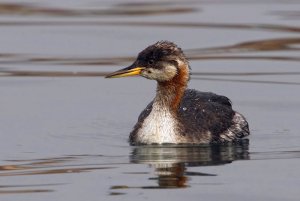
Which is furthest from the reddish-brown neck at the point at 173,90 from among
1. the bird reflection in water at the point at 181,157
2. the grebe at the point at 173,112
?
the bird reflection in water at the point at 181,157

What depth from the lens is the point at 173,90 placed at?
55.0 feet

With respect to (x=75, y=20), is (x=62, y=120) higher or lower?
lower

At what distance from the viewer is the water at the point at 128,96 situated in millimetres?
13781

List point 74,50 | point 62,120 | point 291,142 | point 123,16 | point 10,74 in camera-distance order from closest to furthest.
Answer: point 291,142
point 62,120
point 10,74
point 74,50
point 123,16

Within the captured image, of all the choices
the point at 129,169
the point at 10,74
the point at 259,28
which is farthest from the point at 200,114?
the point at 259,28

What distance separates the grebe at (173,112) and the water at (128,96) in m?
0.30

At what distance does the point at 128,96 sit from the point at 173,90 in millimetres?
3412

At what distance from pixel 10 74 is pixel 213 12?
7.50 meters

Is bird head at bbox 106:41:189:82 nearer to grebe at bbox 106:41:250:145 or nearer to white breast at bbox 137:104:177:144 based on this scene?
grebe at bbox 106:41:250:145

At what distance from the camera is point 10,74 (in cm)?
2209

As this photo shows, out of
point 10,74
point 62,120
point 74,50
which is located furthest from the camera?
point 74,50

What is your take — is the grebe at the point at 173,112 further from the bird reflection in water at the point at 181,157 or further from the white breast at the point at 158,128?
the bird reflection in water at the point at 181,157

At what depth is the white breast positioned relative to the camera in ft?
53.7

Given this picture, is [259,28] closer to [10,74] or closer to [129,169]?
[10,74]
